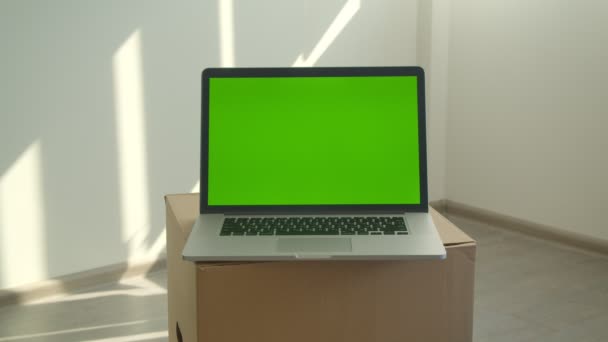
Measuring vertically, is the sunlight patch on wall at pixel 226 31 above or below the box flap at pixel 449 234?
above

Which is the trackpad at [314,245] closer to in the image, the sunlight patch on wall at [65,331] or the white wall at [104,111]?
the sunlight patch on wall at [65,331]

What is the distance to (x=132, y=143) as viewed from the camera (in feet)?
9.43

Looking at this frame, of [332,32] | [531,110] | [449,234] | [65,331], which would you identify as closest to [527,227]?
[531,110]

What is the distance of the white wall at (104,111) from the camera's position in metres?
2.61

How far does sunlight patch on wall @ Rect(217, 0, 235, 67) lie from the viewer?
3.00 meters

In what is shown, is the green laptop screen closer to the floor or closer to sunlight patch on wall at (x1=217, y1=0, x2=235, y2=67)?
the floor

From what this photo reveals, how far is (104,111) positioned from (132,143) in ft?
0.55

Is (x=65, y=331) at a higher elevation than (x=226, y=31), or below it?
below

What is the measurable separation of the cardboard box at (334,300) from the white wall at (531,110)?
2.14m

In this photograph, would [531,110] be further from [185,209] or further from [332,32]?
[185,209]

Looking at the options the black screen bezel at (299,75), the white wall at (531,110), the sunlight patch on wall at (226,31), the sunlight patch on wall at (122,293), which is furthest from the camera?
the white wall at (531,110)

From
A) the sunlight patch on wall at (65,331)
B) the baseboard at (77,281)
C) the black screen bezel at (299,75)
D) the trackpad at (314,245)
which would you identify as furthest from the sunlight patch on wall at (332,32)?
the trackpad at (314,245)

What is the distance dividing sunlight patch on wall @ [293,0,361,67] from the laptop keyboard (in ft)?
6.66

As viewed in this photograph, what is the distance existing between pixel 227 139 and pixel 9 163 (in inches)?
61.6
